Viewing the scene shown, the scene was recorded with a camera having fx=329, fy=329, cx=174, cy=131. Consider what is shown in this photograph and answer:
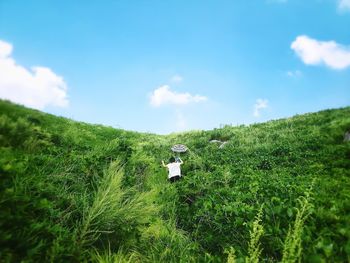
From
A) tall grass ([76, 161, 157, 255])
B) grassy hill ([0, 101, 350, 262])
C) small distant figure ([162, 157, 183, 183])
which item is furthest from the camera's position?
small distant figure ([162, 157, 183, 183])

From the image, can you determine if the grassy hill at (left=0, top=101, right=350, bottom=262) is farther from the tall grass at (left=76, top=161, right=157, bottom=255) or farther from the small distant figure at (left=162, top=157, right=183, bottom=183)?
the small distant figure at (left=162, top=157, right=183, bottom=183)

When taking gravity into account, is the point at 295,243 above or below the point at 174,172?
below

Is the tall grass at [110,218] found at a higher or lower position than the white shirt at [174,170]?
lower

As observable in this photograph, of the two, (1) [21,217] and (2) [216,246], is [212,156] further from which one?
(1) [21,217]

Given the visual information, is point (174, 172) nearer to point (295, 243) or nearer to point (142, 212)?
point (142, 212)

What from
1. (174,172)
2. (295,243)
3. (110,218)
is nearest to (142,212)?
(110,218)

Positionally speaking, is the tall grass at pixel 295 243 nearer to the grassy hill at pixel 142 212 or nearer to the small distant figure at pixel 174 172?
the grassy hill at pixel 142 212

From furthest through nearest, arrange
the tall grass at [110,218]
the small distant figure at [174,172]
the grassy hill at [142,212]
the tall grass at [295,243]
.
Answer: the small distant figure at [174,172]
the tall grass at [110,218]
the grassy hill at [142,212]
the tall grass at [295,243]

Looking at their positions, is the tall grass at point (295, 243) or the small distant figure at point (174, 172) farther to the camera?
the small distant figure at point (174, 172)

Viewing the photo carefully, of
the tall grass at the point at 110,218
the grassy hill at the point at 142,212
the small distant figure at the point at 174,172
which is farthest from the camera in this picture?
the small distant figure at the point at 174,172

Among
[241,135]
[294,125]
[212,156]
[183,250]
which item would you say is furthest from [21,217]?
[294,125]

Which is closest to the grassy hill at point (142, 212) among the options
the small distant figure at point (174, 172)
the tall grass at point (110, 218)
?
the tall grass at point (110, 218)

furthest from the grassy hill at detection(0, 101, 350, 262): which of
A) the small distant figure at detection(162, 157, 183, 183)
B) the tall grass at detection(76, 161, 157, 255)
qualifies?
the small distant figure at detection(162, 157, 183, 183)

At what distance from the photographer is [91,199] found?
229 inches
